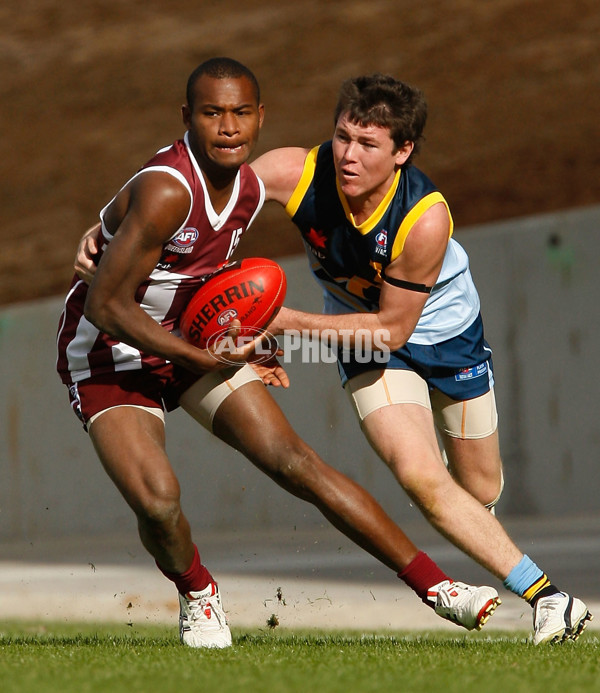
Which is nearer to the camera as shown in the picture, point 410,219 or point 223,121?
point 223,121

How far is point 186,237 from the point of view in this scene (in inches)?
195

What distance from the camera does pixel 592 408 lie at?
1009 cm

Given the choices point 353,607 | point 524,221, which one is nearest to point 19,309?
point 524,221

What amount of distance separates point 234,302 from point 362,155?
85 cm

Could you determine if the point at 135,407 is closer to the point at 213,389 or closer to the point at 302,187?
the point at 213,389

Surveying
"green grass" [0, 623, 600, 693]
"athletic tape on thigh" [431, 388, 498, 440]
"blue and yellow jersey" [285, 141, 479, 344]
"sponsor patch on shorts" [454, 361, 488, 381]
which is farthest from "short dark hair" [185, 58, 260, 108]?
"green grass" [0, 623, 600, 693]

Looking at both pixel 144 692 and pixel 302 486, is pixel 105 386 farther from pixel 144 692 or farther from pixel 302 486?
pixel 144 692

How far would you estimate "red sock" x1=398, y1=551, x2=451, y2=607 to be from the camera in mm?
5009

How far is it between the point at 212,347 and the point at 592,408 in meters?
5.81

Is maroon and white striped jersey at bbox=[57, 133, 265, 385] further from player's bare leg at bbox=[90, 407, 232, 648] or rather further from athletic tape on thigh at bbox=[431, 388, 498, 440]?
athletic tape on thigh at bbox=[431, 388, 498, 440]

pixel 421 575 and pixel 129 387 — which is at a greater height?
pixel 129 387

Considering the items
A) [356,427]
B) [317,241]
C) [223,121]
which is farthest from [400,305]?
[356,427]

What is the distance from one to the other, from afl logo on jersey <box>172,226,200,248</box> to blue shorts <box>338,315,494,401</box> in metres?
0.98

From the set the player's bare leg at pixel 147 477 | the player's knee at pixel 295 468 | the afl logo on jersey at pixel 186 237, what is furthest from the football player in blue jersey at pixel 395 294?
the player's bare leg at pixel 147 477
